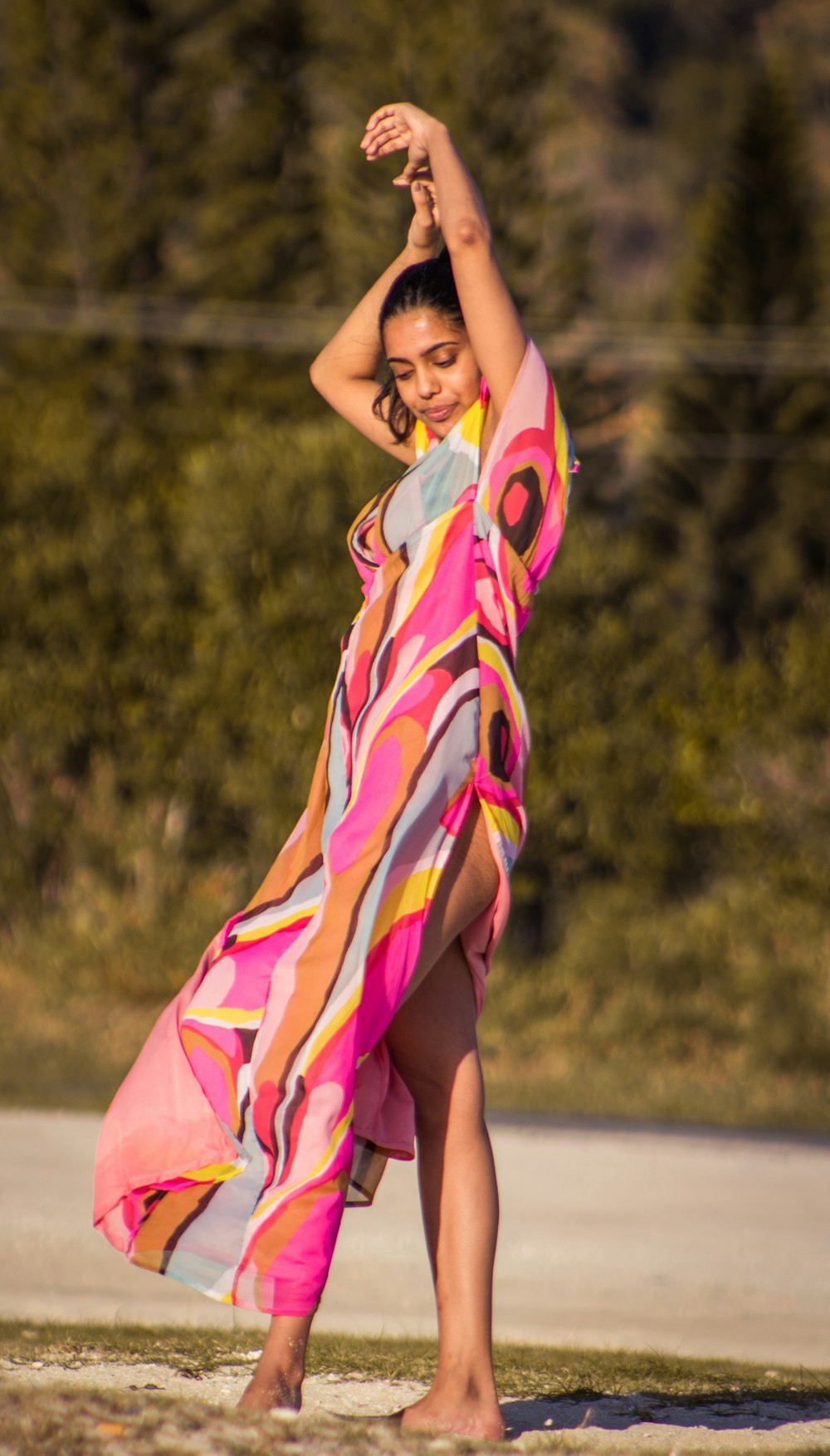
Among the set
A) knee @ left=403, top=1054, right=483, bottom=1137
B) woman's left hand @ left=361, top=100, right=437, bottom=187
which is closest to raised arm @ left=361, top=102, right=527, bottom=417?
woman's left hand @ left=361, top=100, right=437, bottom=187

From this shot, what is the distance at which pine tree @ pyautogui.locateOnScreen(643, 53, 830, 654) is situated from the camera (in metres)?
22.2

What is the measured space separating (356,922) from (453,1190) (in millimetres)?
413

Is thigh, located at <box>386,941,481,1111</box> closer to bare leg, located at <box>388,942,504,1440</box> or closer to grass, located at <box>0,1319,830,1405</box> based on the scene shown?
bare leg, located at <box>388,942,504,1440</box>

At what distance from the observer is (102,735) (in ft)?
34.9

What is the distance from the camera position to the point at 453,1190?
8.65 ft

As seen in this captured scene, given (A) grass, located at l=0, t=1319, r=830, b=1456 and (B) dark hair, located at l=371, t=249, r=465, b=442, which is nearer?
(A) grass, located at l=0, t=1319, r=830, b=1456

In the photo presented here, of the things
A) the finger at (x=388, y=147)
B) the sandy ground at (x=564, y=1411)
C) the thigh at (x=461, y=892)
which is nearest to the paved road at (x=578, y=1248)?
the sandy ground at (x=564, y=1411)

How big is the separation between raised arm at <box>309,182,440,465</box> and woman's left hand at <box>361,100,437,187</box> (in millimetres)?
109

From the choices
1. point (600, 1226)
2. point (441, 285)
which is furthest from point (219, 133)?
point (441, 285)

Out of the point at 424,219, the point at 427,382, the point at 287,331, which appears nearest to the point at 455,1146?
the point at 427,382

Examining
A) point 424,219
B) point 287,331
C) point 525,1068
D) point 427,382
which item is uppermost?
point 287,331

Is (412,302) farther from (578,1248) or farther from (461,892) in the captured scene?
(578,1248)

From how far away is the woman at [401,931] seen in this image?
2.53 meters

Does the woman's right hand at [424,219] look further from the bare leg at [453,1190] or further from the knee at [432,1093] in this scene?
the knee at [432,1093]
